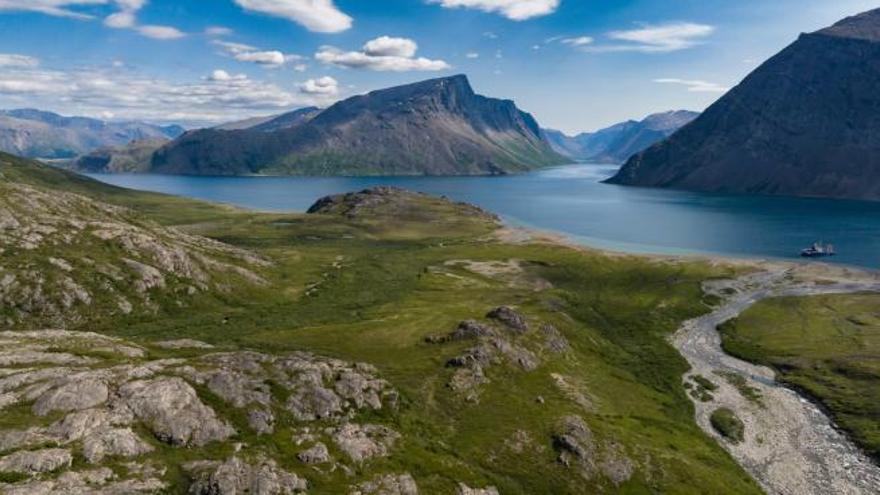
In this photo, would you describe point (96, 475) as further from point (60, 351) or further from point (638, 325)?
point (638, 325)

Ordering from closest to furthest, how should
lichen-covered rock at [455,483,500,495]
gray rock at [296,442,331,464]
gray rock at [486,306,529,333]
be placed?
gray rock at [296,442,331,464] < lichen-covered rock at [455,483,500,495] < gray rock at [486,306,529,333]

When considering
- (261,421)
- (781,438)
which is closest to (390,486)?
(261,421)

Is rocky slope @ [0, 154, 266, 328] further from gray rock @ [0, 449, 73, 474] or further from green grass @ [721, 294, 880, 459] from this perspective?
green grass @ [721, 294, 880, 459]

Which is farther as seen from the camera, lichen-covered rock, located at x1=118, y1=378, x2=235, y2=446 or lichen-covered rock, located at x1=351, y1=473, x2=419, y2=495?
lichen-covered rock, located at x1=118, y1=378, x2=235, y2=446

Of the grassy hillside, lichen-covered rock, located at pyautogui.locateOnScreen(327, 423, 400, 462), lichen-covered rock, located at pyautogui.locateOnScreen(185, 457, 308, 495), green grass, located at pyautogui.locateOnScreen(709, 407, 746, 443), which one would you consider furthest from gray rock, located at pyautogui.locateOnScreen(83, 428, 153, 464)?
green grass, located at pyautogui.locateOnScreen(709, 407, 746, 443)

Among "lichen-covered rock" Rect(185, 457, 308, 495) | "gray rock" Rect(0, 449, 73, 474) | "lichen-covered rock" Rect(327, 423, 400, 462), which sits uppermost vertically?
"gray rock" Rect(0, 449, 73, 474)

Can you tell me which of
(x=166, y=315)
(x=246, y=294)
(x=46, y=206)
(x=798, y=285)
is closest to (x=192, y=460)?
(x=166, y=315)

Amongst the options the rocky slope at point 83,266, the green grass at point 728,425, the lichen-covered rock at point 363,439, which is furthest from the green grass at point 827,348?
the rocky slope at point 83,266
